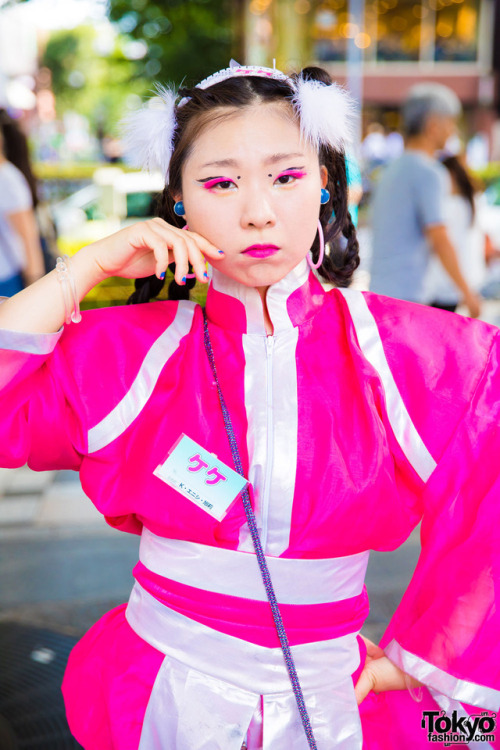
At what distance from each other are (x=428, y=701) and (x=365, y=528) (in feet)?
1.15

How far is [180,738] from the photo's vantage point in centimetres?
131

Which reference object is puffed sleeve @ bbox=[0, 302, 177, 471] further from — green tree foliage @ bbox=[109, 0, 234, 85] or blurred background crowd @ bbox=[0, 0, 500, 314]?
green tree foliage @ bbox=[109, 0, 234, 85]

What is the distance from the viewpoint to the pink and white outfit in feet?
4.26

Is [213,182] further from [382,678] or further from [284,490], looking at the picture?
[382,678]

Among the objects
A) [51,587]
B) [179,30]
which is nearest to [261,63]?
[51,587]

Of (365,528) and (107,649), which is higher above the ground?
(365,528)

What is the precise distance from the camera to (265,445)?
131 centimetres

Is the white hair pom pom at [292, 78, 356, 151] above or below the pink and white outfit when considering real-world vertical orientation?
above

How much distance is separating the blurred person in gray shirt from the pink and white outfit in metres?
2.23

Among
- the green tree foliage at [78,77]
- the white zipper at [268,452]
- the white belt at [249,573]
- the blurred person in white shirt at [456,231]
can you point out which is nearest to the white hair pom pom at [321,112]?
the white zipper at [268,452]

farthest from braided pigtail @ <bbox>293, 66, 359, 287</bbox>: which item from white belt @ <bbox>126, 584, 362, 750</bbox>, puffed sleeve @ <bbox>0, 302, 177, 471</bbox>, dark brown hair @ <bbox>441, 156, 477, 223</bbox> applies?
dark brown hair @ <bbox>441, 156, 477, 223</bbox>

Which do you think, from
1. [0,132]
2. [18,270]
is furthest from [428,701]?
[0,132]

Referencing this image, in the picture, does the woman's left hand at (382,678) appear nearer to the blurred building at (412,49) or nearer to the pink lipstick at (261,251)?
the pink lipstick at (261,251)

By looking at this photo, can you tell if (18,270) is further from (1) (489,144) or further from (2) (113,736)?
(1) (489,144)
